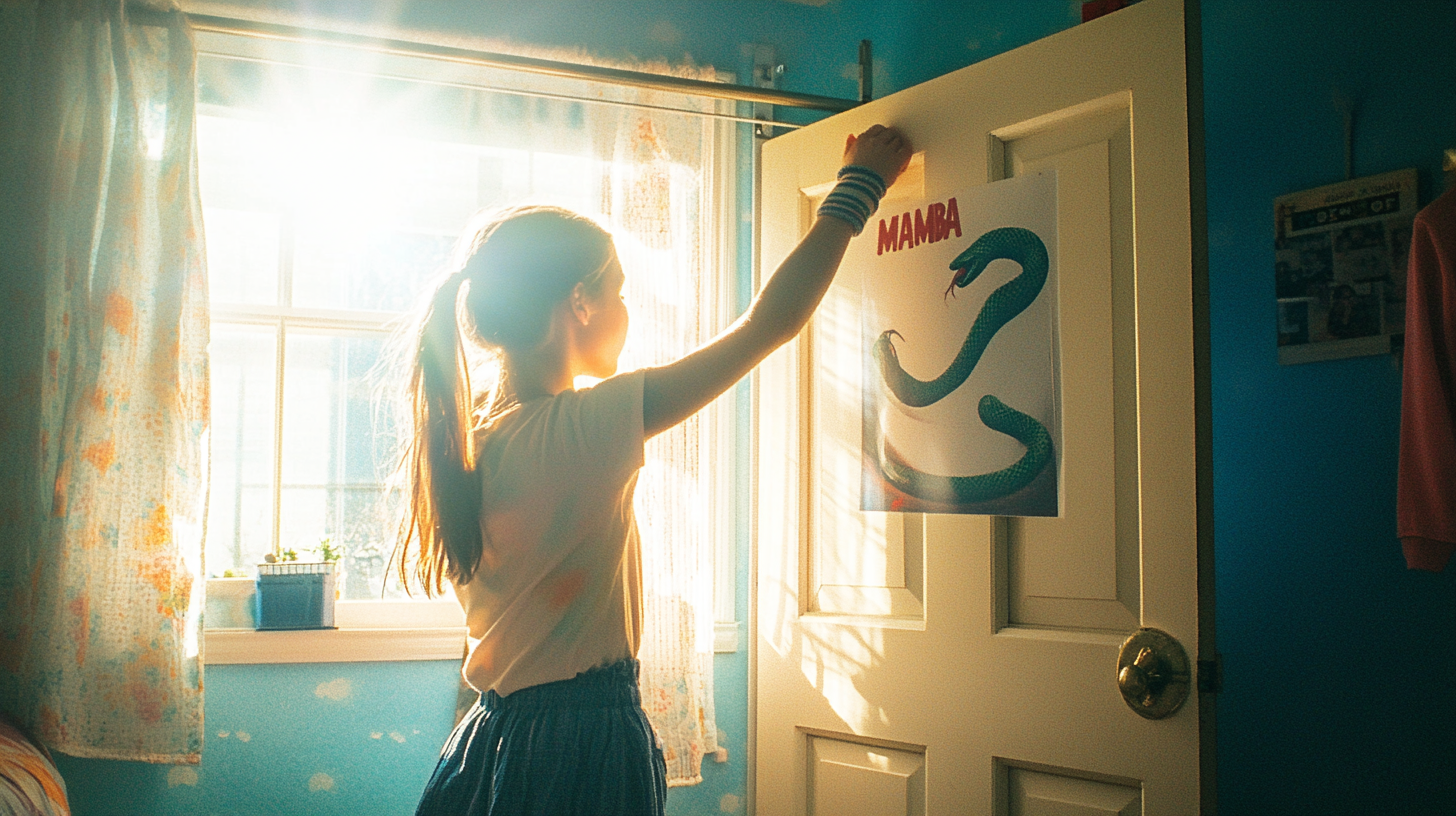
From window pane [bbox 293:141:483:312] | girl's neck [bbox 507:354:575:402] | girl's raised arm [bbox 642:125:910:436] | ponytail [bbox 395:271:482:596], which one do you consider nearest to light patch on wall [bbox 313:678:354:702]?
window pane [bbox 293:141:483:312]

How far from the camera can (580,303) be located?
126cm

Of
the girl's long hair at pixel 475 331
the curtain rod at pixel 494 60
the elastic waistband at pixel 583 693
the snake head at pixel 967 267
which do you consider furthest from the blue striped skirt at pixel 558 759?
the curtain rod at pixel 494 60

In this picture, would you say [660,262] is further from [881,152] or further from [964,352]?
[964,352]

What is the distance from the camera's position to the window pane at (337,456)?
230 cm

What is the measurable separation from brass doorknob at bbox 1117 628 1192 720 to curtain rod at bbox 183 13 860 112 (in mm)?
1138

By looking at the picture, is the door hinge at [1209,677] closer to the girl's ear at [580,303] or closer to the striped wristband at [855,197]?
the striped wristband at [855,197]

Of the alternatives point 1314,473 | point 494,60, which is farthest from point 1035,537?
point 494,60

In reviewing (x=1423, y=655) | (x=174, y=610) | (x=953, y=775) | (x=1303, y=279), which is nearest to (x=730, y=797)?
(x=953, y=775)

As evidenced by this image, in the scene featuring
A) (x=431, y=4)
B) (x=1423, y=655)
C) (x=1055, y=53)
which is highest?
(x=431, y=4)

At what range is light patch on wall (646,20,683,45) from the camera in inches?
97.1

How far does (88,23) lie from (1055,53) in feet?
6.01

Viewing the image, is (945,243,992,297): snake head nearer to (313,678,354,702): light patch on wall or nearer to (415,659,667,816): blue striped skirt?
(415,659,667,816): blue striped skirt

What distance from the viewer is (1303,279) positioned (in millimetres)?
1875

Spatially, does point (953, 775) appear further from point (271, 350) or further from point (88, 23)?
point (88, 23)
